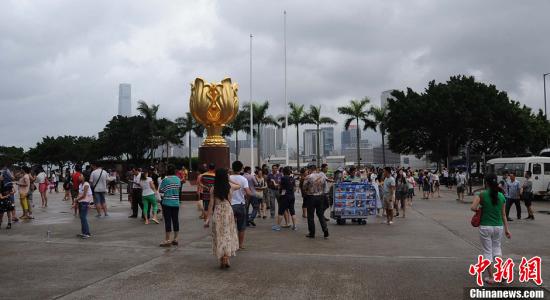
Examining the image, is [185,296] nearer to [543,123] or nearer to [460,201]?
[460,201]

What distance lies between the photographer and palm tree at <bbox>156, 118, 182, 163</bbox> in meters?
56.2

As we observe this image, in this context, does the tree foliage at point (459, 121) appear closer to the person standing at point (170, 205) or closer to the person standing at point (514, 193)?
the person standing at point (514, 193)

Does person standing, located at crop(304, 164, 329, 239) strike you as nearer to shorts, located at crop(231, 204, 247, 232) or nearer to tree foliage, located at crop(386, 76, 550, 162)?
shorts, located at crop(231, 204, 247, 232)

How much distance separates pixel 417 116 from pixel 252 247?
36.4 metres

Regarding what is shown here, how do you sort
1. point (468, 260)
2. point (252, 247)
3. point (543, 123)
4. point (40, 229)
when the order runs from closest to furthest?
1. point (468, 260)
2. point (252, 247)
3. point (40, 229)
4. point (543, 123)

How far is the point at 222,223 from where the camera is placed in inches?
273

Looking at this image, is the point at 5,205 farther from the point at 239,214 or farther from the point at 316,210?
the point at 316,210

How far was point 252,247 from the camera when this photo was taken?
8758 millimetres

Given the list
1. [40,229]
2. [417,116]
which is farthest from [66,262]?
[417,116]

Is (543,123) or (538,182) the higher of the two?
(543,123)

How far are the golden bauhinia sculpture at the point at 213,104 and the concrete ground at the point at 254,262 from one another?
517 inches

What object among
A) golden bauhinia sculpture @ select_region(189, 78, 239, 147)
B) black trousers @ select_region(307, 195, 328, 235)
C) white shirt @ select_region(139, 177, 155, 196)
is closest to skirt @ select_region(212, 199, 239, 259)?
black trousers @ select_region(307, 195, 328, 235)

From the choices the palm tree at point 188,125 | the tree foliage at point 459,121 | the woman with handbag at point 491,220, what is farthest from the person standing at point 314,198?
the palm tree at point 188,125

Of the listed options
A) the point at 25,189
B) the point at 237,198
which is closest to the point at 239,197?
the point at 237,198
